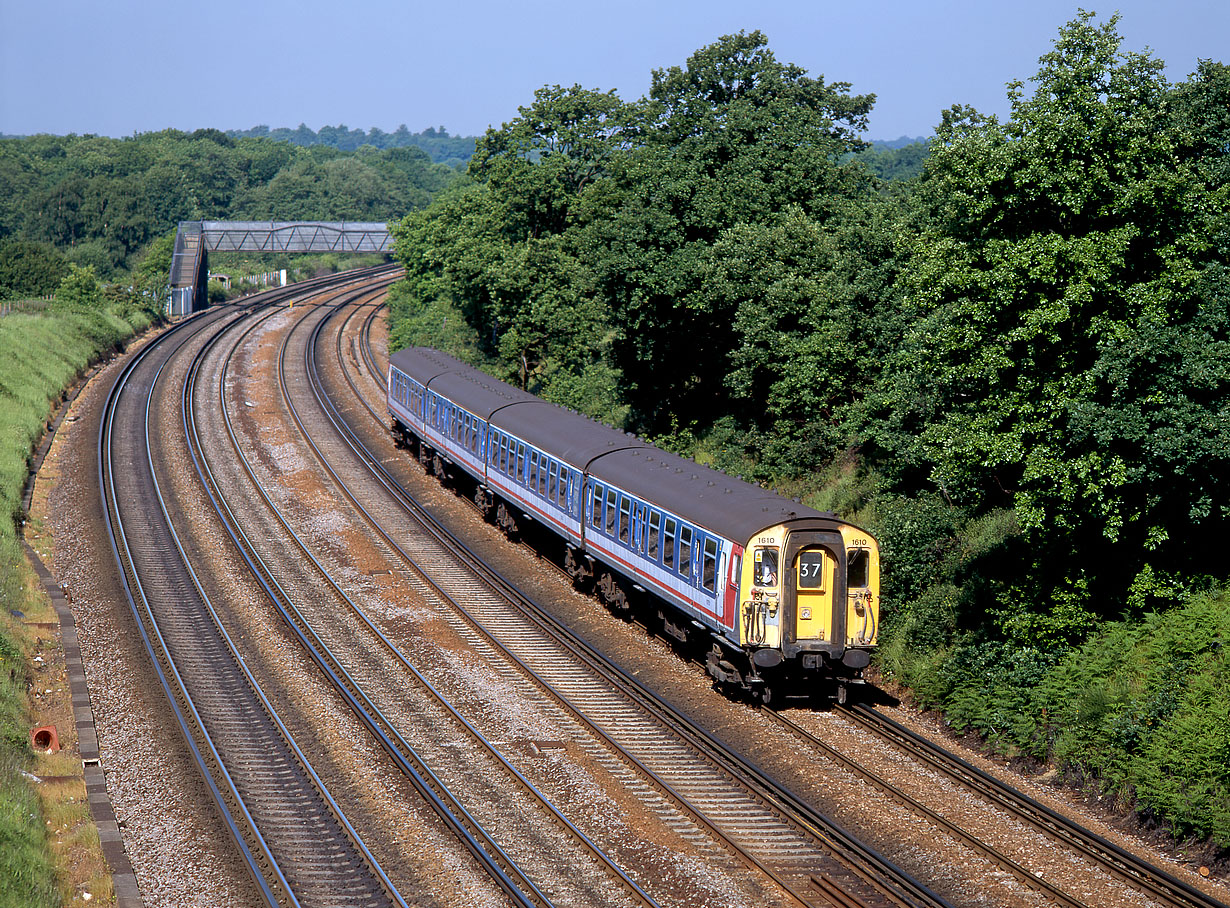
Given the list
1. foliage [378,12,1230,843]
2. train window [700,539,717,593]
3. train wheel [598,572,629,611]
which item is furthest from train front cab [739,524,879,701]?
train wheel [598,572,629,611]

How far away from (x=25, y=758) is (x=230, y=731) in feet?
11.1

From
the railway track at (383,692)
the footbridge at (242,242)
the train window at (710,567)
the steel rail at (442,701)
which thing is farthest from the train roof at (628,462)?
the footbridge at (242,242)

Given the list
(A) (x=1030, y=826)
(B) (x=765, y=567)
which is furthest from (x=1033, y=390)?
(A) (x=1030, y=826)

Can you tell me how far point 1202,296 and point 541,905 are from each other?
14.4 metres

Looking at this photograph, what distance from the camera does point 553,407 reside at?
34.3 meters

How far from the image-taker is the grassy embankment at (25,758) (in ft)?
50.2

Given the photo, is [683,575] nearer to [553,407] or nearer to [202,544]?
[553,407]

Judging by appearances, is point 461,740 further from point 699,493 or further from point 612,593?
point 612,593

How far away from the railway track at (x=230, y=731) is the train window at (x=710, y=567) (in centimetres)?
800

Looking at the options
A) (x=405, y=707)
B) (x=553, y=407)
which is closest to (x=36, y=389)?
(x=553, y=407)

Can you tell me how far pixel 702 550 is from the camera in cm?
2255

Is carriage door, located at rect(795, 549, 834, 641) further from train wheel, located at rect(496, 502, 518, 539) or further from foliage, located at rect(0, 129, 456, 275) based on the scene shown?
foliage, located at rect(0, 129, 456, 275)

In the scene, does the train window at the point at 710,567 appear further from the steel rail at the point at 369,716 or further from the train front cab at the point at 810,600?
the steel rail at the point at 369,716

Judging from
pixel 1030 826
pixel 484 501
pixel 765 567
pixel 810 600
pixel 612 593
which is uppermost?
pixel 765 567
